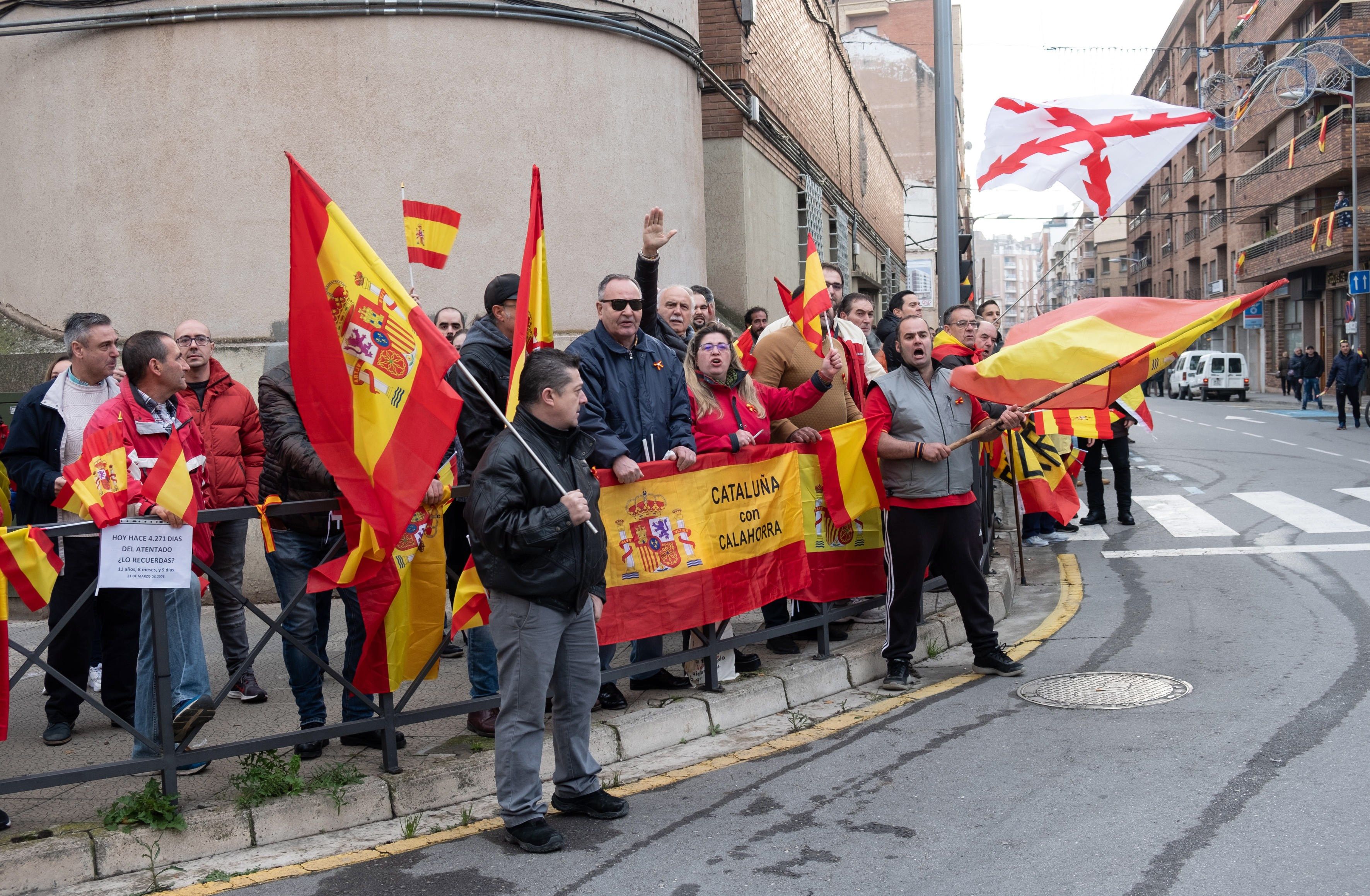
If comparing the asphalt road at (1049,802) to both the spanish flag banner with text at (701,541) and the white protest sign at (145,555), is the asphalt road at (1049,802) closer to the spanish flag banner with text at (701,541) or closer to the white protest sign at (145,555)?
the spanish flag banner with text at (701,541)

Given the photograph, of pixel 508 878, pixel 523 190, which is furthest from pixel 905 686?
pixel 523 190

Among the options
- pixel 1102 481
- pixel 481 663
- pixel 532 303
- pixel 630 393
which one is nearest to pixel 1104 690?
pixel 630 393

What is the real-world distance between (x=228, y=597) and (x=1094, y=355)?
15.5 ft

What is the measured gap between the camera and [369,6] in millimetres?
A: 9312

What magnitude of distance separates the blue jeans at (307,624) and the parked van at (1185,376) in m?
44.8

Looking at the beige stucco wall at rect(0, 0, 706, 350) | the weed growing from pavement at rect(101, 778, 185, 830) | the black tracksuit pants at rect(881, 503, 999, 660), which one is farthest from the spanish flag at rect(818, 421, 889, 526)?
the beige stucco wall at rect(0, 0, 706, 350)

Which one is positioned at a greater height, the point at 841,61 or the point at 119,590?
the point at 841,61

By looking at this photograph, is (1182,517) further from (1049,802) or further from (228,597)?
(228,597)

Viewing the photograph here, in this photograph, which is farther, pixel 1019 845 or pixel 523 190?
pixel 523 190

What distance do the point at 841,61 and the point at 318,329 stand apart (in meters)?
23.3

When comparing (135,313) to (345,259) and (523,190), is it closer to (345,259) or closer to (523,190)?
(523,190)

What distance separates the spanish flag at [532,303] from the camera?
14.6ft

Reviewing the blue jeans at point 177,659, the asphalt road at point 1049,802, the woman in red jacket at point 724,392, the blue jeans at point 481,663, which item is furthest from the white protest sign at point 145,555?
the woman in red jacket at point 724,392

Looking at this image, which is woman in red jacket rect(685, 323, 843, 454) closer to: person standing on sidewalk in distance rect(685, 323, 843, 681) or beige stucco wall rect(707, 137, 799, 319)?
person standing on sidewalk in distance rect(685, 323, 843, 681)
